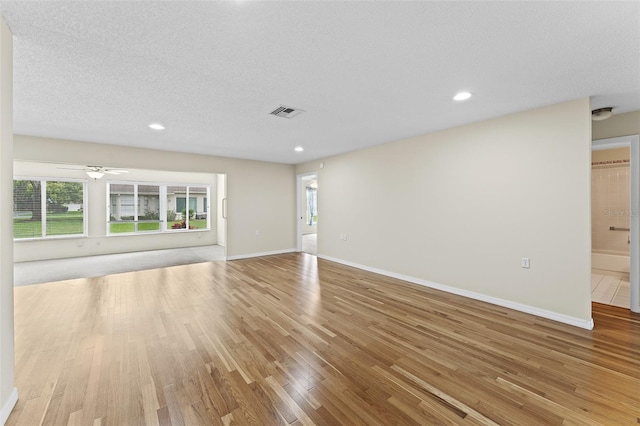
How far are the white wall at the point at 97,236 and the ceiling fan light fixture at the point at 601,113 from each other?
9007 mm

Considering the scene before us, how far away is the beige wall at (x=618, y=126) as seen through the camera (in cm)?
300

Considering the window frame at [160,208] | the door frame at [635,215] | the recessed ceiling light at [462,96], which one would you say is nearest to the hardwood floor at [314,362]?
the door frame at [635,215]

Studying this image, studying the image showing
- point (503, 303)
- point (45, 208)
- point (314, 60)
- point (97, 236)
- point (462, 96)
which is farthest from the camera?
point (97, 236)

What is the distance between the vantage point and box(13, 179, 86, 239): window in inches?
238

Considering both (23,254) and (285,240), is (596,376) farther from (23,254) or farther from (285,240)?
(23,254)

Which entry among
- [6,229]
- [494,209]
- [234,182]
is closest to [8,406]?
[6,229]

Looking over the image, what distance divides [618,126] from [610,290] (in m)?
2.43

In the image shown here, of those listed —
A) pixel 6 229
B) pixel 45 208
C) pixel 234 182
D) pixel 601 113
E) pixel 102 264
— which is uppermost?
pixel 601 113

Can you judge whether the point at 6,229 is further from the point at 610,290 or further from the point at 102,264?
the point at 610,290

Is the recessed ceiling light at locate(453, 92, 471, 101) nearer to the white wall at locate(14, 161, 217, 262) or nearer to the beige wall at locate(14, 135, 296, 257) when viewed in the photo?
the beige wall at locate(14, 135, 296, 257)

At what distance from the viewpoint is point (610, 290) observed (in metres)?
3.76

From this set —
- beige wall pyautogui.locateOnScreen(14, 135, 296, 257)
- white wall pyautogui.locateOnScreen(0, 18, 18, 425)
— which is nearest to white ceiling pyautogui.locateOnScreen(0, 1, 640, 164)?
white wall pyautogui.locateOnScreen(0, 18, 18, 425)

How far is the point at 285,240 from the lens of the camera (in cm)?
701

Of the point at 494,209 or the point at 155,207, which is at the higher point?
the point at 155,207
